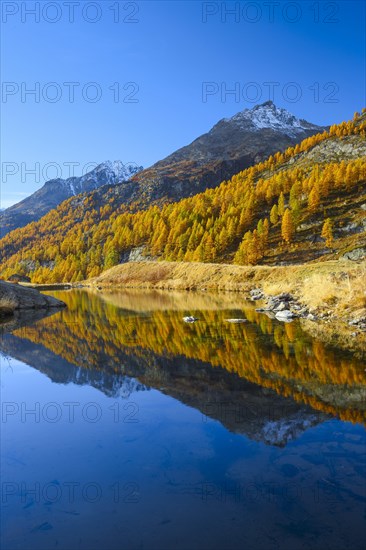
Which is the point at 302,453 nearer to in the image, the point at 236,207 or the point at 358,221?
the point at 358,221

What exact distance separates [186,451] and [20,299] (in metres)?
36.7

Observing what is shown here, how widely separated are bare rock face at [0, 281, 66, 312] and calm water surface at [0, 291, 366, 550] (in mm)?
23336

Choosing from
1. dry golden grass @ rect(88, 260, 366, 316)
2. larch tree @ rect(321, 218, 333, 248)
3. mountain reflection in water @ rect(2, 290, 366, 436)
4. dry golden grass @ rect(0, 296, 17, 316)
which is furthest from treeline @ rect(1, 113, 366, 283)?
mountain reflection in water @ rect(2, 290, 366, 436)

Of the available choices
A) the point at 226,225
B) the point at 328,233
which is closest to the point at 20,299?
the point at 328,233

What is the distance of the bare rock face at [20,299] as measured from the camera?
3833cm

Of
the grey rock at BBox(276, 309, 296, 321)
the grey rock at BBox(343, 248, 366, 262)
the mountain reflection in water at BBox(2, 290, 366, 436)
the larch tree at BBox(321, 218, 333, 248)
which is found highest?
the larch tree at BBox(321, 218, 333, 248)

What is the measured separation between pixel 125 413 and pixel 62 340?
40.7 feet

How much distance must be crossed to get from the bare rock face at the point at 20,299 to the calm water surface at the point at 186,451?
76.6ft

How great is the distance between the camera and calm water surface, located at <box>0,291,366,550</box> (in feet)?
18.7

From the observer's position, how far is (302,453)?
7988mm

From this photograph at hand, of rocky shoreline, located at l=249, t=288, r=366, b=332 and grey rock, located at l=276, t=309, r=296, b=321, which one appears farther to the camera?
grey rock, located at l=276, t=309, r=296, b=321

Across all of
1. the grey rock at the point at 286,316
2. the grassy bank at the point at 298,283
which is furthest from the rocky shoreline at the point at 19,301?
the grassy bank at the point at 298,283

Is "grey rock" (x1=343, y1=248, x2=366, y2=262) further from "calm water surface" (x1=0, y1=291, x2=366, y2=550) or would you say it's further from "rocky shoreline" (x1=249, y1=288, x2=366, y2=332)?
"calm water surface" (x1=0, y1=291, x2=366, y2=550)

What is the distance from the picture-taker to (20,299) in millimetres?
40312
